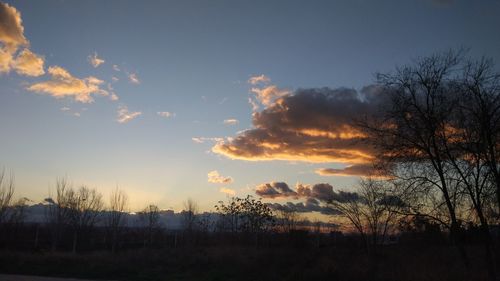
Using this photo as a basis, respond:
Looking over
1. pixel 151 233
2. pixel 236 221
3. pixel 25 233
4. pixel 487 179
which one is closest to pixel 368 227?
pixel 236 221

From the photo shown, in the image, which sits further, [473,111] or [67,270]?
[67,270]

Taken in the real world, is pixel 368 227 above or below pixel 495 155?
below

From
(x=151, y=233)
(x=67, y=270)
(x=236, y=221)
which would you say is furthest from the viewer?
(x=236, y=221)

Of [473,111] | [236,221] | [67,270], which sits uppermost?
[473,111]

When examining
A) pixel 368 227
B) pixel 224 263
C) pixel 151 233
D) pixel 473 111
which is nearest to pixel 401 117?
pixel 473 111

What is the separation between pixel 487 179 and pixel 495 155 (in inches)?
47.4

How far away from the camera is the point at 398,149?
2112 centimetres

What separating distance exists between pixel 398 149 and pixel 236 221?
4765cm

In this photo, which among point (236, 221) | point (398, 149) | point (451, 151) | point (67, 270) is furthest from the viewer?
point (236, 221)

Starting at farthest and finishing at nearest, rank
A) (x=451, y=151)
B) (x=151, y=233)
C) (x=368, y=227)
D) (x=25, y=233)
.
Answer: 1. (x=151, y=233)
2. (x=25, y=233)
3. (x=368, y=227)
4. (x=451, y=151)

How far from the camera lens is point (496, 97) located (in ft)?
60.9

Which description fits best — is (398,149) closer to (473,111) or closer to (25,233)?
(473,111)

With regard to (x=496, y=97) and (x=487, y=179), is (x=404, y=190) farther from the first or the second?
(x=496, y=97)

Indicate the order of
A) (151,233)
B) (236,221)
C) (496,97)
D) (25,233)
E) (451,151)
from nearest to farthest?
(496,97), (451,151), (25,233), (151,233), (236,221)
